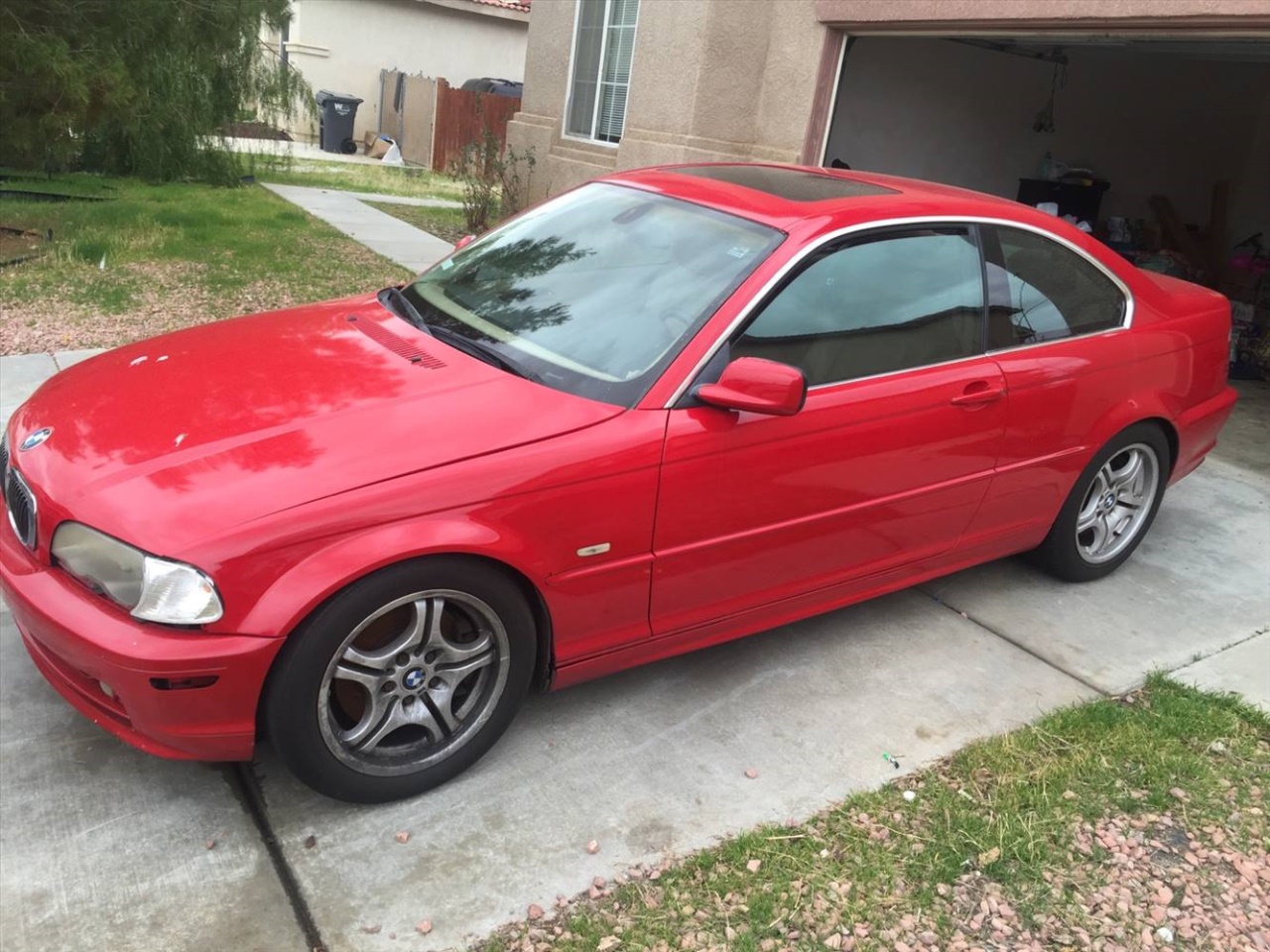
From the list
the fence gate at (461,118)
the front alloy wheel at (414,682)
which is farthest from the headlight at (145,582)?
the fence gate at (461,118)

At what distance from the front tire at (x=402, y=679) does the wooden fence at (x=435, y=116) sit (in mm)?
16284

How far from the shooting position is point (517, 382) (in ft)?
9.89

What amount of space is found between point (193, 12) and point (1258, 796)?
1211 cm

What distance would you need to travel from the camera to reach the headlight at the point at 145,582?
240 cm

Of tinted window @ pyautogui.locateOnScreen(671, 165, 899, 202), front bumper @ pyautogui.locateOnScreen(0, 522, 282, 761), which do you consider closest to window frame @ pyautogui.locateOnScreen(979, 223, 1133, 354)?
tinted window @ pyautogui.locateOnScreen(671, 165, 899, 202)

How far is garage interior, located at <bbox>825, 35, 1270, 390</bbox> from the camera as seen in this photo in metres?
11.0

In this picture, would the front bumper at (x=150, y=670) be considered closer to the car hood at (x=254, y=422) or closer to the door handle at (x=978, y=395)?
the car hood at (x=254, y=422)

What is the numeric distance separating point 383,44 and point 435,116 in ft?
14.7

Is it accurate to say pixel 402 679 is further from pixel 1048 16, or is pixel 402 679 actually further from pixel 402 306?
pixel 1048 16

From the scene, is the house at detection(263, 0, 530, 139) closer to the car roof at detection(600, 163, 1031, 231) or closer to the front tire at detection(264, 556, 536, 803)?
the car roof at detection(600, 163, 1031, 231)

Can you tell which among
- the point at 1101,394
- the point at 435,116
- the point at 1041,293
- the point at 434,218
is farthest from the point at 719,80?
the point at 435,116

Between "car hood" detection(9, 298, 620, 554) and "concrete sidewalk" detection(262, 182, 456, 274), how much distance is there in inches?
210

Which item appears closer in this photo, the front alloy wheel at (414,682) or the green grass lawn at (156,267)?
the front alloy wheel at (414,682)

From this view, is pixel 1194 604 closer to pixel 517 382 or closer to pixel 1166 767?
pixel 1166 767
